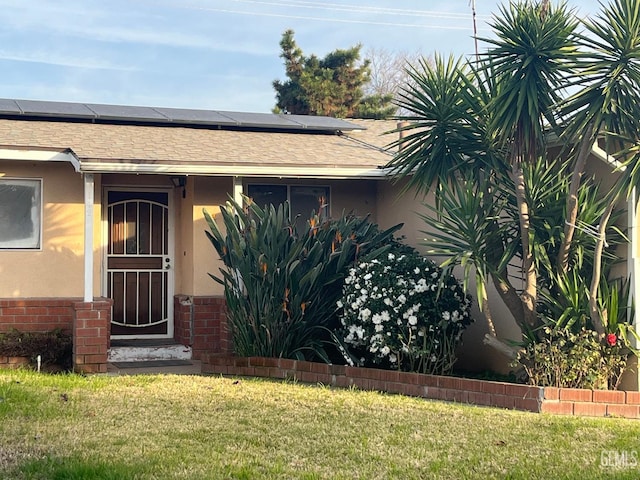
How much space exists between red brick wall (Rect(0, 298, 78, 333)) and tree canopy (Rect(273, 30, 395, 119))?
50.0 feet

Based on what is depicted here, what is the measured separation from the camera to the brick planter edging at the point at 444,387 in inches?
291

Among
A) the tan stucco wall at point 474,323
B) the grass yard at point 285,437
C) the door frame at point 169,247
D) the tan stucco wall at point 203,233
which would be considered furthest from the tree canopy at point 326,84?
the grass yard at point 285,437

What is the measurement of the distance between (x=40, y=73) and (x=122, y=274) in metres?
15.6

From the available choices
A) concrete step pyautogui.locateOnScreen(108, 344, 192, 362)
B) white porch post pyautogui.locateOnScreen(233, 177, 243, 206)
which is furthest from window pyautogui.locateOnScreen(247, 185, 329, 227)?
concrete step pyautogui.locateOnScreen(108, 344, 192, 362)

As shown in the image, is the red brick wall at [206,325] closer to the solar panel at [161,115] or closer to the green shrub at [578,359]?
the solar panel at [161,115]

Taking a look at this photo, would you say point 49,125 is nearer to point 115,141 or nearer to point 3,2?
point 115,141

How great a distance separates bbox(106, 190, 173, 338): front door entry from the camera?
1217 centimetres

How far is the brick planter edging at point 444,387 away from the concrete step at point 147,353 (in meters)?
1.53

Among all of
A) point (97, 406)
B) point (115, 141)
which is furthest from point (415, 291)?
point (115, 141)

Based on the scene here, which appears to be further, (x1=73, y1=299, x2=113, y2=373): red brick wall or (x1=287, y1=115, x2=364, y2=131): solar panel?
(x1=287, y1=115, x2=364, y2=131): solar panel

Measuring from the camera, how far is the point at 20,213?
Answer: 11250mm

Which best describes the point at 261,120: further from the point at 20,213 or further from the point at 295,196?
the point at 20,213

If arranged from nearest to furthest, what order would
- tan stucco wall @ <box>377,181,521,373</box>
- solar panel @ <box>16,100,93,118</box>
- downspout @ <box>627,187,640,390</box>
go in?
downspout @ <box>627,187,640,390</box>
tan stucco wall @ <box>377,181,521,373</box>
solar panel @ <box>16,100,93,118</box>

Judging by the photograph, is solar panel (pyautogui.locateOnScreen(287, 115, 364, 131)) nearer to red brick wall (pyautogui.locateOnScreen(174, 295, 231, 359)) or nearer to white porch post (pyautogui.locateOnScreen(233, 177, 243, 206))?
white porch post (pyautogui.locateOnScreen(233, 177, 243, 206))
